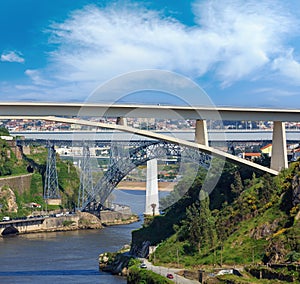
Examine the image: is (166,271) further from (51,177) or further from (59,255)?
(51,177)

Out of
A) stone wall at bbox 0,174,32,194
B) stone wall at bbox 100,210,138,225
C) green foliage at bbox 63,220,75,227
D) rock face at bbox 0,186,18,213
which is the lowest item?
green foliage at bbox 63,220,75,227

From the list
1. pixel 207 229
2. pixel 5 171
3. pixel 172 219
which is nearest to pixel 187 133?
pixel 172 219

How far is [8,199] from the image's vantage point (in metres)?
29.7

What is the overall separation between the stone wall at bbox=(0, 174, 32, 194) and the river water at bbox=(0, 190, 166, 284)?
16.1ft

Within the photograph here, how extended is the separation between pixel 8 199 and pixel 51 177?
3.03 m

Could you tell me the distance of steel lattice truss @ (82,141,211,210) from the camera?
75.2 ft

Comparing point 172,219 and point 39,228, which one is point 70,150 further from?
point 172,219

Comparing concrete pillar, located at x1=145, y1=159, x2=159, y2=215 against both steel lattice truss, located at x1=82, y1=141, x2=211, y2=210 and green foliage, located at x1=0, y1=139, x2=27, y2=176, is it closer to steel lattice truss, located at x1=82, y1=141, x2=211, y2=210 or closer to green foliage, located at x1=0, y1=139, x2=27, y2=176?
steel lattice truss, located at x1=82, y1=141, x2=211, y2=210

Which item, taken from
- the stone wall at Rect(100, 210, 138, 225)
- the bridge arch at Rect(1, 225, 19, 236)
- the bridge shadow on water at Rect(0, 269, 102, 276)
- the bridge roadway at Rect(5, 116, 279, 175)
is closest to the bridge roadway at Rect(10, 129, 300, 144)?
the stone wall at Rect(100, 210, 138, 225)

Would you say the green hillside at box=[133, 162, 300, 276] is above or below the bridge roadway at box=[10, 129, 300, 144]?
below

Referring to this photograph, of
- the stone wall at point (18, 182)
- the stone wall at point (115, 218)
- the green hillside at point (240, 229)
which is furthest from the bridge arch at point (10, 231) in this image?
the green hillside at point (240, 229)

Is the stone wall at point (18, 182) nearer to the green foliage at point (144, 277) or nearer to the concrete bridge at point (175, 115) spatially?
the concrete bridge at point (175, 115)

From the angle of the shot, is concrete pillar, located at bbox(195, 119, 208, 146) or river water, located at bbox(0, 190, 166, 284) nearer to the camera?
river water, located at bbox(0, 190, 166, 284)

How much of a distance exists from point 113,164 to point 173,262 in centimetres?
1276
